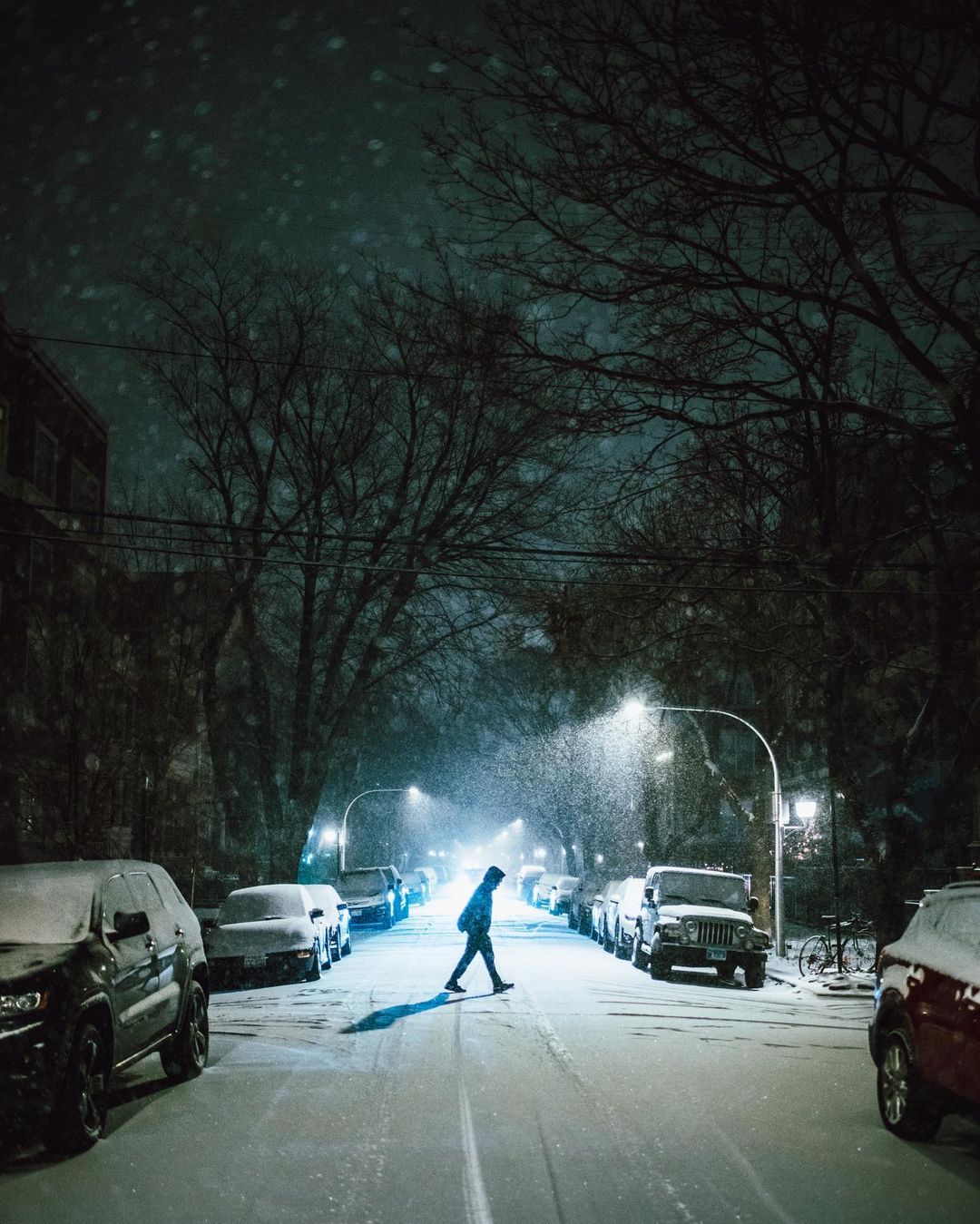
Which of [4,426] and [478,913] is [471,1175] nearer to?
[478,913]

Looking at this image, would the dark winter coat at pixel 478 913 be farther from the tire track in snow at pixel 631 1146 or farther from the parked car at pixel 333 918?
the parked car at pixel 333 918

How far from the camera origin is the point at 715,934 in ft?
75.8

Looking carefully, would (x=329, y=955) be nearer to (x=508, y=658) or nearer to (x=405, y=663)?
(x=405, y=663)

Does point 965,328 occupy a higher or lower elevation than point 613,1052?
higher

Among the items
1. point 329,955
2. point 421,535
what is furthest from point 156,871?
point 421,535

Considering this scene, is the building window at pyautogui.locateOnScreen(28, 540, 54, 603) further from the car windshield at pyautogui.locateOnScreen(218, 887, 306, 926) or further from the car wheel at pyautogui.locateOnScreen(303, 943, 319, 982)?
the car wheel at pyautogui.locateOnScreen(303, 943, 319, 982)

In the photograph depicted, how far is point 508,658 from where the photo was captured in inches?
1487

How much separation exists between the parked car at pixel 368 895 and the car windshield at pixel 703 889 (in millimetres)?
16676

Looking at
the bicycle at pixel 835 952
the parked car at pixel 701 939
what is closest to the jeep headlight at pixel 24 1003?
the parked car at pixel 701 939

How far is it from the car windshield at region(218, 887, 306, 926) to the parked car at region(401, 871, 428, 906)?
3957cm

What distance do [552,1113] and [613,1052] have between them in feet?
11.8

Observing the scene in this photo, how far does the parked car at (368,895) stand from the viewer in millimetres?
41188

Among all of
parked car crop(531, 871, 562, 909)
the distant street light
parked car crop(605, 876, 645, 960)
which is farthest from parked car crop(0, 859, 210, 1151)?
parked car crop(531, 871, 562, 909)

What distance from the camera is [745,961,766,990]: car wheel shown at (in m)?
22.7
